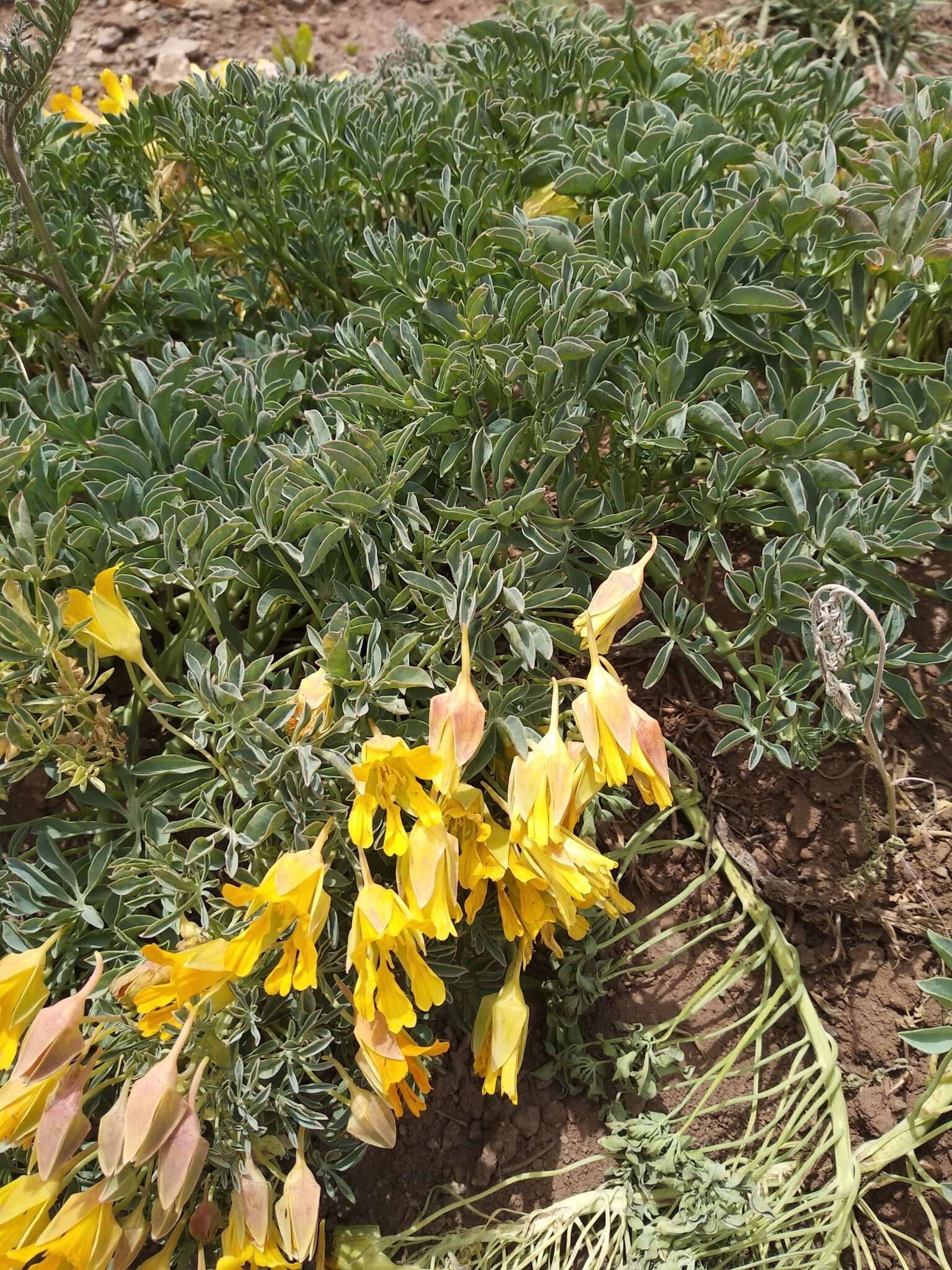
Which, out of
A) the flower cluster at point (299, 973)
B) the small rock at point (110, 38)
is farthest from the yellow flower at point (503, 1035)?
the small rock at point (110, 38)

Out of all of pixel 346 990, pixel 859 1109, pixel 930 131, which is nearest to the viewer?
pixel 346 990

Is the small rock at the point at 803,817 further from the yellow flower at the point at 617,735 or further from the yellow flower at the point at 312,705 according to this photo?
the yellow flower at the point at 312,705

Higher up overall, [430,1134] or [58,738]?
[58,738]

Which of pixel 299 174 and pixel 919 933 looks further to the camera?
pixel 299 174

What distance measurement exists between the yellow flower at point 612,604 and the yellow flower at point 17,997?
0.93 meters

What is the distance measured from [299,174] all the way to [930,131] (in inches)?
51.4

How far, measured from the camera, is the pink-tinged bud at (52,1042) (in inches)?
49.9

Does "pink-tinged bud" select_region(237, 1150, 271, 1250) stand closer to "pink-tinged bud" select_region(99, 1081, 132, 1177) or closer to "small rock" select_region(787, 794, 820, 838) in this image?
"pink-tinged bud" select_region(99, 1081, 132, 1177)

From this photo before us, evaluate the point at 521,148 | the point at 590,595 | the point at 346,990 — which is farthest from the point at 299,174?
the point at 346,990

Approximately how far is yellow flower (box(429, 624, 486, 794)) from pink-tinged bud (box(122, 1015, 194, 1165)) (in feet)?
1.61

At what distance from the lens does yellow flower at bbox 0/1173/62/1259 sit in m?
1.30

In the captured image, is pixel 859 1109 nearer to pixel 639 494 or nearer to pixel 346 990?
pixel 346 990

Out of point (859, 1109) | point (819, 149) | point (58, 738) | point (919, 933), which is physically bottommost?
point (859, 1109)

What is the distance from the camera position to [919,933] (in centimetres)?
183
